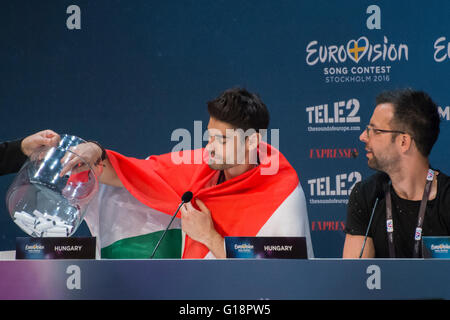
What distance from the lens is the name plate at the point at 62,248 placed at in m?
1.78

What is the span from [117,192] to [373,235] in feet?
4.59

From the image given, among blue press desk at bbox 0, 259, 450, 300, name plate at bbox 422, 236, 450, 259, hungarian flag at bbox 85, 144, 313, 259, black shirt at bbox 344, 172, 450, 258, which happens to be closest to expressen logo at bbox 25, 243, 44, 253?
blue press desk at bbox 0, 259, 450, 300

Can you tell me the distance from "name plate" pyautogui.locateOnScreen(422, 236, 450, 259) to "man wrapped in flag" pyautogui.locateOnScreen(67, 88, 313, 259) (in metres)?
0.77

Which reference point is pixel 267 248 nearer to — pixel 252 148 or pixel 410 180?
pixel 252 148

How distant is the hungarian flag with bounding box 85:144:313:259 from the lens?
2562 millimetres

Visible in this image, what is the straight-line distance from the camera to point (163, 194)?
2.63m

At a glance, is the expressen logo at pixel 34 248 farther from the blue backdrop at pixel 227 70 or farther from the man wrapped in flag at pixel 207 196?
the blue backdrop at pixel 227 70

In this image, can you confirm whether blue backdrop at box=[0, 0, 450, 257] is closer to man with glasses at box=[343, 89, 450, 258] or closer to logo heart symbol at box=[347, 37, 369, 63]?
logo heart symbol at box=[347, 37, 369, 63]

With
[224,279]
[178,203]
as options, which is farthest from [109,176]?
[224,279]

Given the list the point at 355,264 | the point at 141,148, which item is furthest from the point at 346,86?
the point at 355,264

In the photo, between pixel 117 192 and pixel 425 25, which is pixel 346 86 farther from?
pixel 117 192

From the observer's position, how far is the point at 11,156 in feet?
8.63

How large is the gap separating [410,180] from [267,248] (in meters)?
1.27
